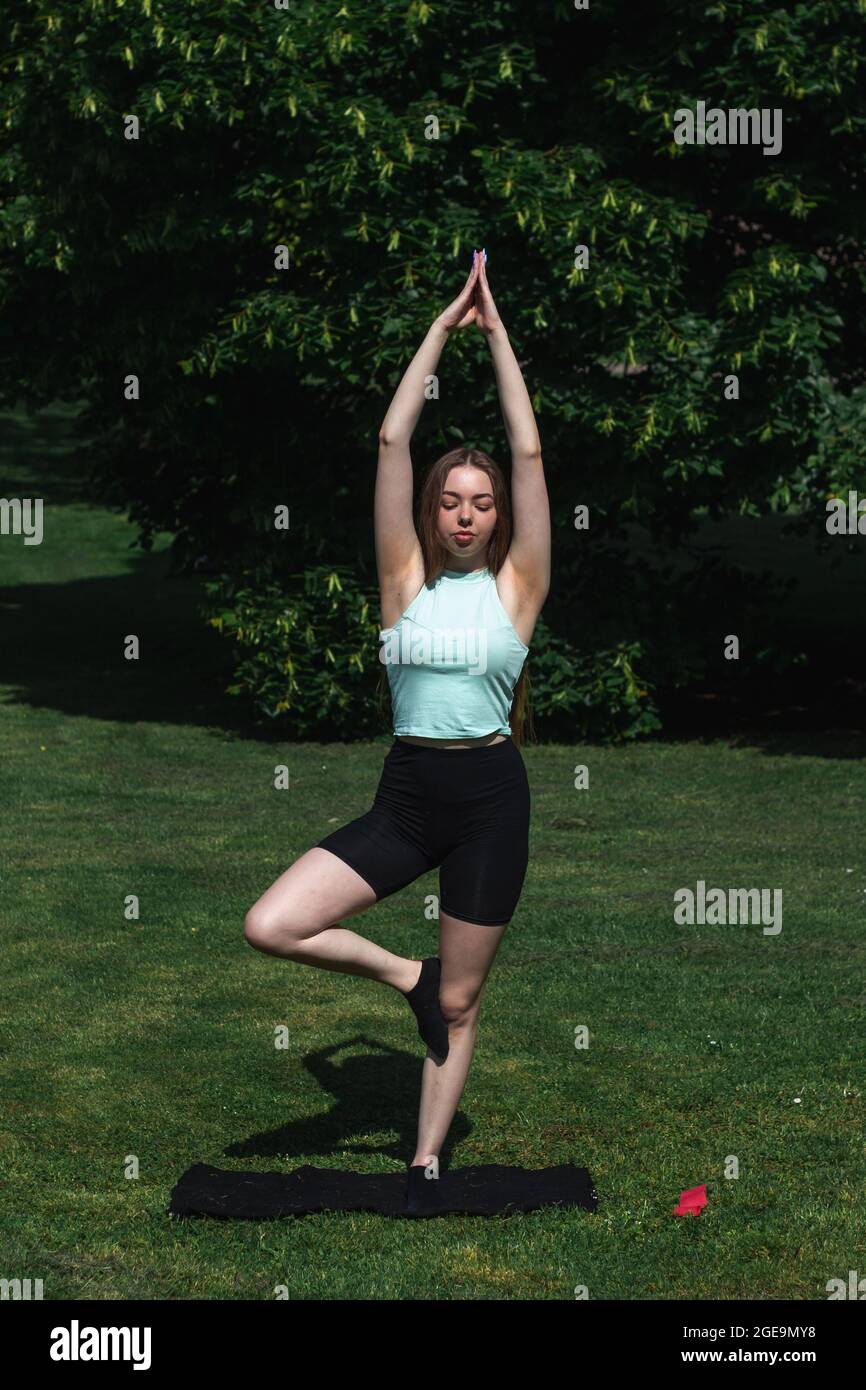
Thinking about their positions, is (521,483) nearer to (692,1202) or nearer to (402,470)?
(402,470)

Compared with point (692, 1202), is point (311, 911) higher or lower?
higher

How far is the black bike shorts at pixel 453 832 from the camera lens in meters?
5.56

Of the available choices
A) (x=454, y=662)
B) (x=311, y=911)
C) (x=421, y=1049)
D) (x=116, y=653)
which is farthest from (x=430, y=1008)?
(x=116, y=653)

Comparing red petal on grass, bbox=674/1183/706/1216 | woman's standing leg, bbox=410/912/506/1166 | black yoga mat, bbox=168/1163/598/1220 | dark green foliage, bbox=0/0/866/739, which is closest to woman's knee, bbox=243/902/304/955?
woman's standing leg, bbox=410/912/506/1166

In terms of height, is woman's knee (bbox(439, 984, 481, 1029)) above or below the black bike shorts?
below

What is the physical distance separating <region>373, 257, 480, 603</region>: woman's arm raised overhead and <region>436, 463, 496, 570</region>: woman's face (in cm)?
12

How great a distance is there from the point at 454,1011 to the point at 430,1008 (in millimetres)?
76

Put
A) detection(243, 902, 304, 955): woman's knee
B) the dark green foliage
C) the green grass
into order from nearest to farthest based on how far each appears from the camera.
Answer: detection(243, 902, 304, 955): woman's knee < the green grass < the dark green foliage

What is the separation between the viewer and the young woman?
552 cm

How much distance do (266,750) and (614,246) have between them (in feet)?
15.6

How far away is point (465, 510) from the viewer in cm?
556

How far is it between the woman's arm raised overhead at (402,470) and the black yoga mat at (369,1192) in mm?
1916

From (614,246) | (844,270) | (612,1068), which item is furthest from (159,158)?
(612,1068)

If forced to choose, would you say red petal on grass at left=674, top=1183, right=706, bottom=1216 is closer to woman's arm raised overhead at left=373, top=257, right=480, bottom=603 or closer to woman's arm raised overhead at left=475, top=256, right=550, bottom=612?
woman's arm raised overhead at left=475, top=256, right=550, bottom=612
